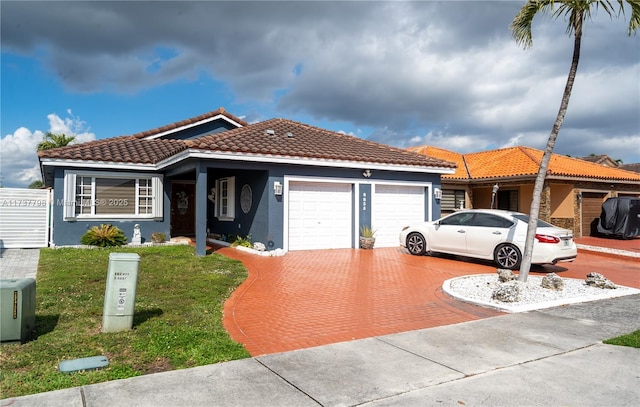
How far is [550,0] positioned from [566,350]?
692 cm

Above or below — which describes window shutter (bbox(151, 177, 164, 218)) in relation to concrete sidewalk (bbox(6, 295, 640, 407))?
above

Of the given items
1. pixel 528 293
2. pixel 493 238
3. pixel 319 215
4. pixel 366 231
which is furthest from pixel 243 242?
pixel 528 293

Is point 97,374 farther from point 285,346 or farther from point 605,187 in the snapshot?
point 605,187

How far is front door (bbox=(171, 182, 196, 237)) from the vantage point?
19.2 m

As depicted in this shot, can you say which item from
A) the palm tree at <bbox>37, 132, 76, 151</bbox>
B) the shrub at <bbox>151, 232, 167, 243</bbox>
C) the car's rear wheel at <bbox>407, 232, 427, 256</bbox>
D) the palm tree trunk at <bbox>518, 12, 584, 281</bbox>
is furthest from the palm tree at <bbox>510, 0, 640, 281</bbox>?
the palm tree at <bbox>37, 132, 76, 151</bbox>

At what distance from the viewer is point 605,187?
23.3 meters

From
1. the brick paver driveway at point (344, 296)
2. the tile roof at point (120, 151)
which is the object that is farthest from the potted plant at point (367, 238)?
the tile roof at point (120, 151)

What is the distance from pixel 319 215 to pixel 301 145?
2451mm

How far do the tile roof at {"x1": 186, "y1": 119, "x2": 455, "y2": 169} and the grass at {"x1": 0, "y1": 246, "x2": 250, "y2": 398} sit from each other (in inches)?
165

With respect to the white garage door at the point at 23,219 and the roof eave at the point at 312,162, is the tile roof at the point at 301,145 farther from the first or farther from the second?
the white garage door at the point at 23,219

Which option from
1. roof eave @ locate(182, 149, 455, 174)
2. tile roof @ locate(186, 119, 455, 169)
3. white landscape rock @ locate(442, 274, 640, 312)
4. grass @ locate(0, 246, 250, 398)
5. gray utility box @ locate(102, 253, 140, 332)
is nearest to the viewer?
grass @ locate(0, 246, 250, 398)

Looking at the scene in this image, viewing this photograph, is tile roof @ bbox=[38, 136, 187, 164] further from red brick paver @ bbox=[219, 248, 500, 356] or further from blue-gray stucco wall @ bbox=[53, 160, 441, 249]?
red brick paver @ bbox=[219, 248, 500, 356]

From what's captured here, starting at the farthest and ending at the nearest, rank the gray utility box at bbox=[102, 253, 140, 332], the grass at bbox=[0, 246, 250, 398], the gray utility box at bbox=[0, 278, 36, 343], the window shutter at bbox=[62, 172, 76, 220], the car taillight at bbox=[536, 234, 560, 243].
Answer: the window shutter at bbox=[62, 172, 76, 220]
the car taillight at bbox=[536, 234, 560, 243]
the gray utility box at bbox=[102, 253, 140, 332]
the gray utility box at bbox=[0, 278, 36, 343]
the grass at bbox=[0, 246, 250, 398]

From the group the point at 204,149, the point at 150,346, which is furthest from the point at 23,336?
the point at 204,149
